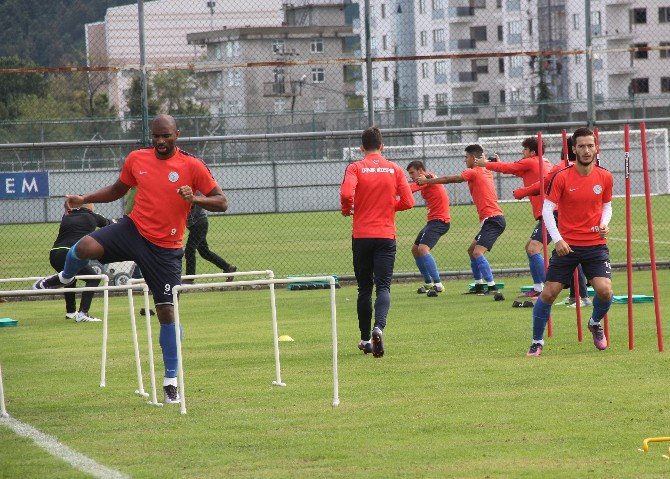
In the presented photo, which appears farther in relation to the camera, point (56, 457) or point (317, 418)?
point (317, 418)

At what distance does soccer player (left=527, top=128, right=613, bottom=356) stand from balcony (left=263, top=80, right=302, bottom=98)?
18.1 metres

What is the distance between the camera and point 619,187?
142 ft

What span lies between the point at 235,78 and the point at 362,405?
19.3m

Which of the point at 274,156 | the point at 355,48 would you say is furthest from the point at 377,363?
the point at 274,156

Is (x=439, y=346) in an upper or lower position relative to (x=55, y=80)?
lower

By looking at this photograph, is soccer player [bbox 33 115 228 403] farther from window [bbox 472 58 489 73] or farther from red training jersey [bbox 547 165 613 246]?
window [bbox 472 58 489 73]

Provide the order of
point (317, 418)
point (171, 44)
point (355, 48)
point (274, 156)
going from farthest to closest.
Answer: point (274, 156) < point (355, 48) < point (171, 44) < point (317, 418)

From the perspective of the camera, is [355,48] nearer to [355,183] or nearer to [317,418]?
[355,183]

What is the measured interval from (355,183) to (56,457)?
519 cm

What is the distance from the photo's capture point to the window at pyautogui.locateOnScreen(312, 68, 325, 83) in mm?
24445

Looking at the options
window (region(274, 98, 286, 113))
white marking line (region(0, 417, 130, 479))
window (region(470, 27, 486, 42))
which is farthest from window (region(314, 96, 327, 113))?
window (region(470, 27, 486, 42))

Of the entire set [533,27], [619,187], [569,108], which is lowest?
[619,187]

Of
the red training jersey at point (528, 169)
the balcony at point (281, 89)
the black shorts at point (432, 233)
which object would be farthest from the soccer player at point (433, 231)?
the balcony at point (281, 89)

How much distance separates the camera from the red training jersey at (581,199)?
1123 cm
